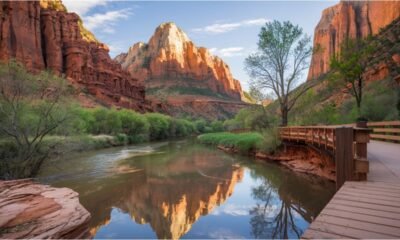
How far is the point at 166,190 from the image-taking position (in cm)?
1217

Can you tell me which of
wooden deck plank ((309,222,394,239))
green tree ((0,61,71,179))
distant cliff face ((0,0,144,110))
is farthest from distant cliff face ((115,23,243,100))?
wooden deck plank ((309,222,394,239))

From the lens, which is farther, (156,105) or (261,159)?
(156,105)

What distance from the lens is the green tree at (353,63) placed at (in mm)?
21000

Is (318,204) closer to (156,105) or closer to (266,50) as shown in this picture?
(266,50)

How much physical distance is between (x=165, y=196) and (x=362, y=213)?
29.1 ft

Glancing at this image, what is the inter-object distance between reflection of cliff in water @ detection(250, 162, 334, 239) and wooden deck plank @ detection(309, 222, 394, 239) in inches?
187

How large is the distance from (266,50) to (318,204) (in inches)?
636

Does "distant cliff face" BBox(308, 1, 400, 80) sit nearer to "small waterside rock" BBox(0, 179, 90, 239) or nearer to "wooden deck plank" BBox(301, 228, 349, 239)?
"small waterside rock" BBox(0, 179, 90, 239)

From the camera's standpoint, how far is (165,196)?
11289 millimetres

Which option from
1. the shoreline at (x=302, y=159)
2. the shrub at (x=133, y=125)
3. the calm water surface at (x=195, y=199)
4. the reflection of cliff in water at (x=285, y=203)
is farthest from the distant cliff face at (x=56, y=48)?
the reflection of cliff in water at (x=285, y=203)

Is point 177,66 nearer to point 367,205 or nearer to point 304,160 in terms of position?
point 304,160

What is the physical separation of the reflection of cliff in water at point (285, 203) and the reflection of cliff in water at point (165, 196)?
168 centimetres

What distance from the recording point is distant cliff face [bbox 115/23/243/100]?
129 metres

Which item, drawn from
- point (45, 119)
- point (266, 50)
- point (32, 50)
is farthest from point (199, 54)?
point (45, 119)
